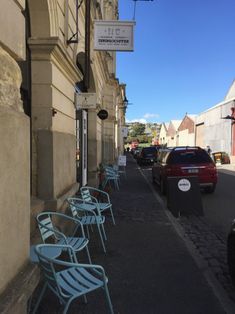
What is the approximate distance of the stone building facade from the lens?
10.5 feet

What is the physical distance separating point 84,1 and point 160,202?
20.1 ft

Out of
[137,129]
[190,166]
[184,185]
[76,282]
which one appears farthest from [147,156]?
[137,129]

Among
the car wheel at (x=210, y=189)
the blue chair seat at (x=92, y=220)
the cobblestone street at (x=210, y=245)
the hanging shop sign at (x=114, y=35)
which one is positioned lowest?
the cobblestone street at (x=210, y=245)

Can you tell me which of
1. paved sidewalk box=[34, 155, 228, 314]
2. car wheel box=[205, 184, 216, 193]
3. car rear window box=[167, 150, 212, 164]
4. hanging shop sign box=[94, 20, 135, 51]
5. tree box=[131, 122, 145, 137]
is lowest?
paved sidewalk box=[34, 155, 228, 314]

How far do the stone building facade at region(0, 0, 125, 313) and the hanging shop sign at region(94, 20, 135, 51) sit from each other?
0.34 m

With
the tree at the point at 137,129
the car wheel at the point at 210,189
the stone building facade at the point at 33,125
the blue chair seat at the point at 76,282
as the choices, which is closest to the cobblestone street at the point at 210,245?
the blue chair seat at the point at 76,282

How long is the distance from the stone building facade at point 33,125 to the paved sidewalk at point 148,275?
1.12 meters

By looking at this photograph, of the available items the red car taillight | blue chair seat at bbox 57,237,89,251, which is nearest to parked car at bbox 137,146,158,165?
the red car taillight

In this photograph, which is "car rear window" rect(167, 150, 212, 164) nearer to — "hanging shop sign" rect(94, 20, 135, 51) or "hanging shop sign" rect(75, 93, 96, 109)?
"hanging shop sign" rect(94, 20, 135, 51)

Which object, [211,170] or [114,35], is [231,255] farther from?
[211,170]

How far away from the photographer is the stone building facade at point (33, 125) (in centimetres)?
320

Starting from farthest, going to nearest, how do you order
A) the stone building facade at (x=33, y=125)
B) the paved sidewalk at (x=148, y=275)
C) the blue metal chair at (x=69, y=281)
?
the paved sidewalk at (x=148, y=275), the blue metal chair at (x=69, y=281), the stone building facade at (x=33, y=125)

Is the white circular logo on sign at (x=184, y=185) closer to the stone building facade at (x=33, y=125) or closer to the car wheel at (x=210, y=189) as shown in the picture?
the stone building facade at (x=33, y=125)

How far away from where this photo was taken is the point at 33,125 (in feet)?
23.1
